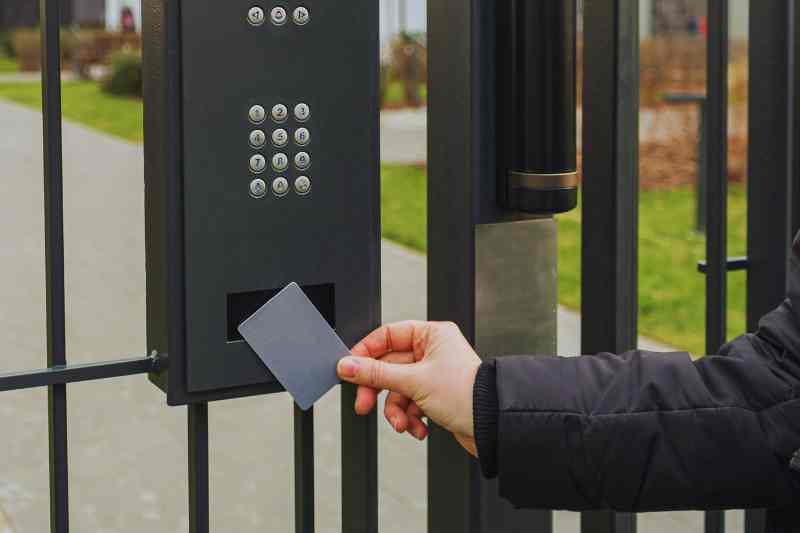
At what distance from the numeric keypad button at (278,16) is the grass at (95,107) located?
33.7 feet

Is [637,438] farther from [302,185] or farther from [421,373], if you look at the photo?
[302,185]

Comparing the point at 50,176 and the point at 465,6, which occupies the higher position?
the point at 465,6

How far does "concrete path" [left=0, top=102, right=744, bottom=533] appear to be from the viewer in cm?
352

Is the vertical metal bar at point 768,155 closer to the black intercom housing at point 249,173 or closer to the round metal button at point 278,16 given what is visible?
the black intercom housing at point 249,173

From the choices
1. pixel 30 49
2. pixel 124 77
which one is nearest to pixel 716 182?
pixel 124 77

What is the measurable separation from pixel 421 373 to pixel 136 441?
3.11 meters

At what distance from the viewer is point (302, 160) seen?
3.95ft

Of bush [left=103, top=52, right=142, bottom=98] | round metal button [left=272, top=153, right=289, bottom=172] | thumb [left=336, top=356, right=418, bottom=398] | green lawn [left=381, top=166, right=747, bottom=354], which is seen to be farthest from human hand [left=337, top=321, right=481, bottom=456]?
bush [left=103, top=52, right=142, bottom=98]

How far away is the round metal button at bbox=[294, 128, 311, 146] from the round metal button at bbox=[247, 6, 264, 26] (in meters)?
0.11

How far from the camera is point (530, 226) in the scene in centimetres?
139

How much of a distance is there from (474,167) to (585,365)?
0.87ft

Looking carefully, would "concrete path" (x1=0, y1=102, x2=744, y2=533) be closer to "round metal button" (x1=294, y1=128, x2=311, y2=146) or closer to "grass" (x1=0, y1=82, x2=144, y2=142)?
"round metal button" (x1=294, y1=128, x2=311, y2=146)

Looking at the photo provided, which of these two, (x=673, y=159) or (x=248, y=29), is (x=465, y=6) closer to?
(x=248, y=29)

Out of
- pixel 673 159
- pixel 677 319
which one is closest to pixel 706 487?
pixel 677 319
